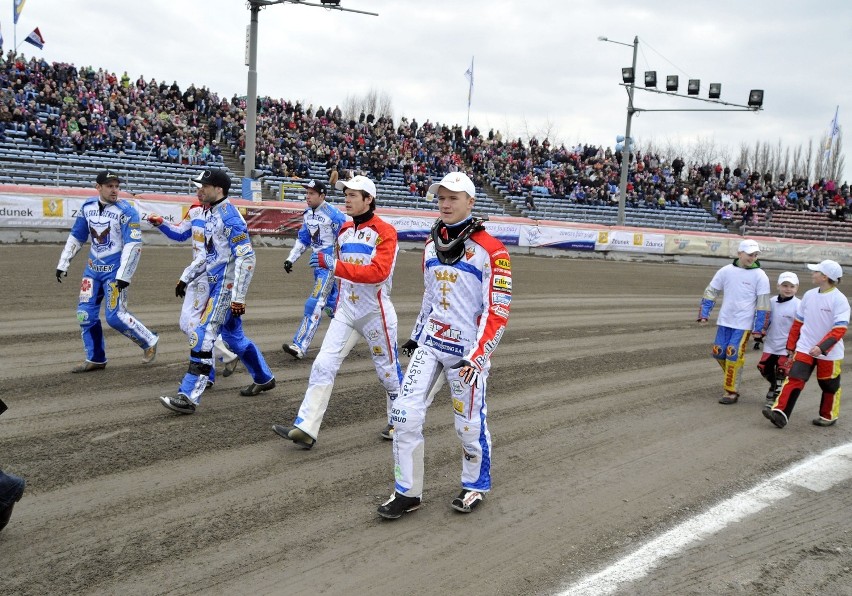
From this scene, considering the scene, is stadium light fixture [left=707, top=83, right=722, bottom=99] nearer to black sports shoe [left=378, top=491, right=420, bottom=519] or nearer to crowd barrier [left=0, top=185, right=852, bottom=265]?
crowd barrier [left=0, top=185, right=852, bottom=265]

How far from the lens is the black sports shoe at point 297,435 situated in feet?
19.0

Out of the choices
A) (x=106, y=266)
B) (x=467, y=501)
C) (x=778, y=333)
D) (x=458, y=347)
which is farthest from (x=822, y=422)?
(x=106, y=266)

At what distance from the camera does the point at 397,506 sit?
482 centimetres

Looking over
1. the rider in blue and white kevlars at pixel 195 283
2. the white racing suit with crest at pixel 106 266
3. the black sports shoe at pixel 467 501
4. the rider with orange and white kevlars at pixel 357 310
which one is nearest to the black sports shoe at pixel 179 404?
the rider in blue and white kevlars at pixel 195 283

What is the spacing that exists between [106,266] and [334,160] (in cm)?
2319

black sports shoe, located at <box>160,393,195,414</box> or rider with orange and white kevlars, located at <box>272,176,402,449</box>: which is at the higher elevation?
rider with orange and white kevlars, located at <box>272,176,402,449</box>

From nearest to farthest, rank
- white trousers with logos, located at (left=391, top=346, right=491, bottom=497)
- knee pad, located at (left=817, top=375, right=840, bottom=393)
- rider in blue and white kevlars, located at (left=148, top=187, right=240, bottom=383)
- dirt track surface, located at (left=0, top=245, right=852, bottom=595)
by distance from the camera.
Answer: dirt track surface, located at (left=0, top=245, right=852, bottom=595) < white trousers with logos, located at (left=391, top=346, right=491, bottom=497) < rider in blue and white kevlars, located at (left=148, top=187, right=240, bottom=383) < knee pad, located at (left=817, top=375, right=840, bottom=393)

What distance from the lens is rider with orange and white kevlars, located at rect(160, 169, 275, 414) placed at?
267 inches

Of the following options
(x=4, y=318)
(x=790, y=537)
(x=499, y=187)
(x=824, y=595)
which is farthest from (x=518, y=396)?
(x=499, y=187)

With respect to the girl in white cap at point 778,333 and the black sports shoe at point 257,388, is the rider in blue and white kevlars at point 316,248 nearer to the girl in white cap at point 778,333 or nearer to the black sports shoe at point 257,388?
the black sports shoe at point 257,388

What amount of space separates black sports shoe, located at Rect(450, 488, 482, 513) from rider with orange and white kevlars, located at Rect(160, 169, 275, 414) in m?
2.86

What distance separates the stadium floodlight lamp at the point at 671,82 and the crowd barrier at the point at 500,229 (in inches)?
231

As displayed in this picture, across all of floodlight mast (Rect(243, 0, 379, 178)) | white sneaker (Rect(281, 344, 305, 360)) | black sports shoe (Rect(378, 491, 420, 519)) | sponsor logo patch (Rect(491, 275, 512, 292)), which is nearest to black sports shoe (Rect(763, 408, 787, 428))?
sponsor logo patch (Rect(491, 275, 512, 292))

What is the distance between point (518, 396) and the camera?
8227 millimetres
